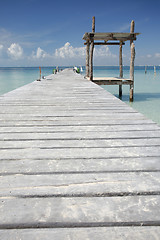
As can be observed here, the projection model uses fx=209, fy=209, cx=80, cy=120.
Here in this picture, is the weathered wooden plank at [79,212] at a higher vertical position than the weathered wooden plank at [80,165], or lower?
lower

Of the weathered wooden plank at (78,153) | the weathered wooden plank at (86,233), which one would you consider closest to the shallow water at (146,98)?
the weathered wooden plank at (78,153)

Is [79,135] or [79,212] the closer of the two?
[79,212]

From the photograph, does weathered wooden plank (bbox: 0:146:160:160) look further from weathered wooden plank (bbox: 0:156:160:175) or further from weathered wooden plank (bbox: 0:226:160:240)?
weathered wooden plank (bbox: 0:226:160:240)

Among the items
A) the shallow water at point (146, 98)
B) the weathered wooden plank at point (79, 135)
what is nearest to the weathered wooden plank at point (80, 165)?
the weathered wooden plank at point (79, 135)

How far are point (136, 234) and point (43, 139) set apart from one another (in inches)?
68.5

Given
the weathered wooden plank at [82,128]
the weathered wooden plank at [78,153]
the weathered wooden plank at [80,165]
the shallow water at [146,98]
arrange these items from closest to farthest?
the weathered wooden plank at [80,165]
the weathered wooden plank at [78,153]
the weathered wooden plank at [82,128]
the shallow water at [146,98]

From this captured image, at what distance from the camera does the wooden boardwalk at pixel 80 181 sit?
4.10 ft

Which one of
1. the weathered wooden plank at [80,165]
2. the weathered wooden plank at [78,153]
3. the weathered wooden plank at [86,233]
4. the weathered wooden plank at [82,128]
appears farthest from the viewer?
the weathered wooden plank at [82,128]

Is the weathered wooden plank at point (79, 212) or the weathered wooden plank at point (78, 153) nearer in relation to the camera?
the weathered wooden plank at point (79, 212)

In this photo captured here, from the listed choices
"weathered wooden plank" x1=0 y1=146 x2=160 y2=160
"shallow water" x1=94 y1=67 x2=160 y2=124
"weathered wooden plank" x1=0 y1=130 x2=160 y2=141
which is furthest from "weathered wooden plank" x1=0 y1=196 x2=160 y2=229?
"shallow water" x1=94 y1=67 x2=160 y2=124

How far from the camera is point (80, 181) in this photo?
66.9 inches

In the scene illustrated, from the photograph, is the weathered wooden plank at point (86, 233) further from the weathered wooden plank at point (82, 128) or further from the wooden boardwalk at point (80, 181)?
the weathered wooden plank at point (82, 128)

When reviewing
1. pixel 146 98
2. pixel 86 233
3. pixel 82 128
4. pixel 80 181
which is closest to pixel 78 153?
pixel 80 181

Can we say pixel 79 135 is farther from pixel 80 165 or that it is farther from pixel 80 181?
pixel 80 181
